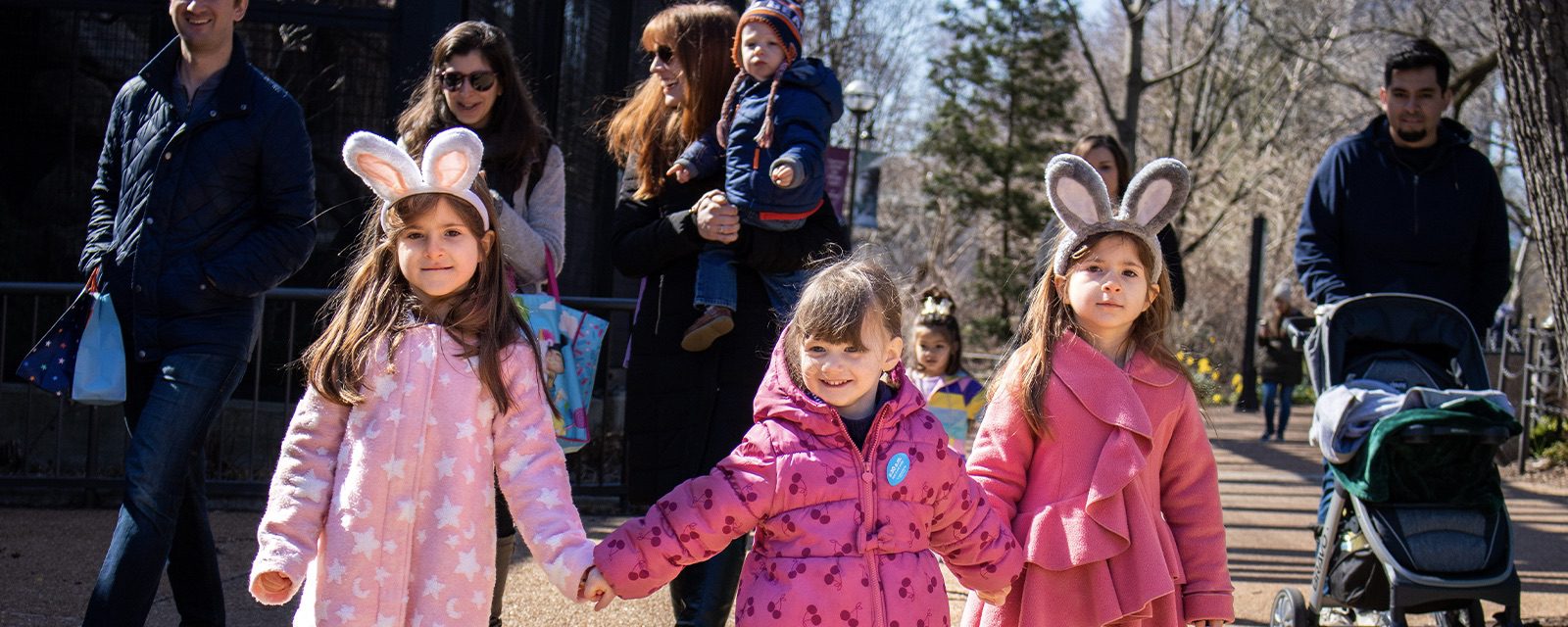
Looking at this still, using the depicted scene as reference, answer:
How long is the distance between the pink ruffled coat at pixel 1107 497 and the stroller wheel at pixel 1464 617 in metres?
1.67

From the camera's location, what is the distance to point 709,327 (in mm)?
3895

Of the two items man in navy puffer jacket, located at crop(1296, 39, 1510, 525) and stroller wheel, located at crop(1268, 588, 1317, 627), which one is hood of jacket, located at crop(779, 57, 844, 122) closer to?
man in navy puffer jacket, located at crop(1296, 39, 1510, 525)

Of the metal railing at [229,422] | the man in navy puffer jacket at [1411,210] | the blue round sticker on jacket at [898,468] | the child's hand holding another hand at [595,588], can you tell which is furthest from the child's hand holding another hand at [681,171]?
the metal railing at [229,422]

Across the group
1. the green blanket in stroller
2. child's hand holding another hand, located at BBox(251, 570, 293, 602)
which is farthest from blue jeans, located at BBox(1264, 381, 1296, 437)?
child's hand holding another hand, located at BBox(251, 570, 293, 602)

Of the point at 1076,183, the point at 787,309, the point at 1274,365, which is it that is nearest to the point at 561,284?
the point at 787,309

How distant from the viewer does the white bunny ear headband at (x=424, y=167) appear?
3076 mm

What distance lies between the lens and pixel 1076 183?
11.8 feet

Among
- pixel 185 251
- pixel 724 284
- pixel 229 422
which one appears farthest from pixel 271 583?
pixel 229 422

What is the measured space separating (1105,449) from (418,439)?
161 centimetres

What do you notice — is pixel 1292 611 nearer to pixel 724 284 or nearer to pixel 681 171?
pixel 724 284

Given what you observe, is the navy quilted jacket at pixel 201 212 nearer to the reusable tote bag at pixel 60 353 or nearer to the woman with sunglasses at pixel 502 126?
the reusable tote bag at pixel 60 353

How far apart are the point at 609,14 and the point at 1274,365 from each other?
10.2 metres

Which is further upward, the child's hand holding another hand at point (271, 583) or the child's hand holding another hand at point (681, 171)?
the child's hand holding another hand at point (681, 171)

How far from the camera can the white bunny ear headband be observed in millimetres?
3076
